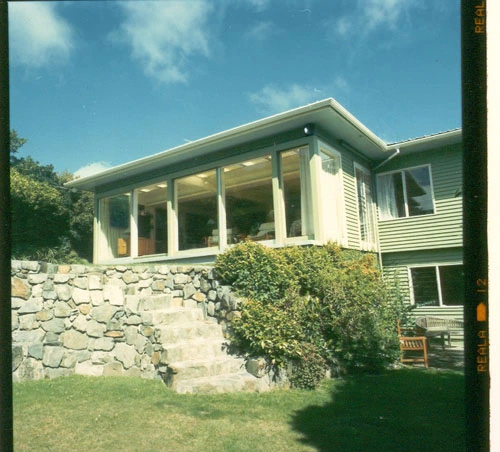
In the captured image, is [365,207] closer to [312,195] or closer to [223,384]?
[312,195]

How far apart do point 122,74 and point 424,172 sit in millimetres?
10780

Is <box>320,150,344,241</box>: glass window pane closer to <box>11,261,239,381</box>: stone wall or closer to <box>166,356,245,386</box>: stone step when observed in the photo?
<box>11,261,239,381</box>: stone wall

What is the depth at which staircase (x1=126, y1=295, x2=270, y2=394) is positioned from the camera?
5.40 meters

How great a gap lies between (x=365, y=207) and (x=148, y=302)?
7172mm

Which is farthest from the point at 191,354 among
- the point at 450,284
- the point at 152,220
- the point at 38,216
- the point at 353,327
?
the point at 38,216

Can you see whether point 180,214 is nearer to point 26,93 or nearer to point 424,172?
point 424,172

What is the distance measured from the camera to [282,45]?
2477mm

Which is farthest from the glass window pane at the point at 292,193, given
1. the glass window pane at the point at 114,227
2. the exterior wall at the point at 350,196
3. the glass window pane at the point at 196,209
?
the glass window pane at the point at 114,227

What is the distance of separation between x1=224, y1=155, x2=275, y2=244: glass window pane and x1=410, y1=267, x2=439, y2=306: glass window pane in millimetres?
4695

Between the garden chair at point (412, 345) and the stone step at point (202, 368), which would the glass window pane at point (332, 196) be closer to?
the garden chair at point (412, 345)

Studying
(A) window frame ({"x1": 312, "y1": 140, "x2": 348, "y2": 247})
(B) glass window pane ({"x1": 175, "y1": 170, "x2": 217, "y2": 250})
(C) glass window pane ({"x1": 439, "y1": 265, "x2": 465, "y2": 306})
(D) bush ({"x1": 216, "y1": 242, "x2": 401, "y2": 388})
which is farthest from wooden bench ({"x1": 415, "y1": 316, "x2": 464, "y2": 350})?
(B) glass window pane ({"x1": 175, "y1": 170, "x2": 217, "y2": 250})

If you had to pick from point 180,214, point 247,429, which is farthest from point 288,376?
point 180,214

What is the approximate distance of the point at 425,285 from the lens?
35.9 ft

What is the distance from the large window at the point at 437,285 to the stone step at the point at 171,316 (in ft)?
21.0
